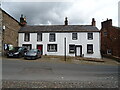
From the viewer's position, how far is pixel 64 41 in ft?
100

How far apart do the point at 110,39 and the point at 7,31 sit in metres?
22.9

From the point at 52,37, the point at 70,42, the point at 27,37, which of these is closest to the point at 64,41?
the point at 70,42

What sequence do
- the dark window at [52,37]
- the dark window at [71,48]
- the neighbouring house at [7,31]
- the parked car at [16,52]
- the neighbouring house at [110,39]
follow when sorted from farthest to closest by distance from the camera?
1. the neighbouring house at [110,39]
2. the dark window at [52,37]
3. the dark window at [71,48]
4. the neighbouring house at [7,31]
5. the parked car at [16,52]

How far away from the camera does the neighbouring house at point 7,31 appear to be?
2389 cm

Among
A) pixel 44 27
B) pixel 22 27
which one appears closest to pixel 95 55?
pixel 44 27

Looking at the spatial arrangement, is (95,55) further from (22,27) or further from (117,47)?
(22,27)

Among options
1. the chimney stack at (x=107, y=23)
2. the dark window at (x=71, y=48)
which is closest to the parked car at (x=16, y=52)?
the dark window at (x=71, y=48)

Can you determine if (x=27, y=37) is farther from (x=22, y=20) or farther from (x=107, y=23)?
(x=107, y=23)

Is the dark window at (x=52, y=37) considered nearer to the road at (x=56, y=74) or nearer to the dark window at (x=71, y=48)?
the dark window at (x=71, y=48)

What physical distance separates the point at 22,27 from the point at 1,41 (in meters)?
11.1

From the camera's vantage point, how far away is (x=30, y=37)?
1229 inches

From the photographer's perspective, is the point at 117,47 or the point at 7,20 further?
the point at 117,47

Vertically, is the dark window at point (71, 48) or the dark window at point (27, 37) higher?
the dark window at point (27, 37)

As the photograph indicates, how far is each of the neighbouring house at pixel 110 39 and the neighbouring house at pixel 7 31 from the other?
68.3ft
